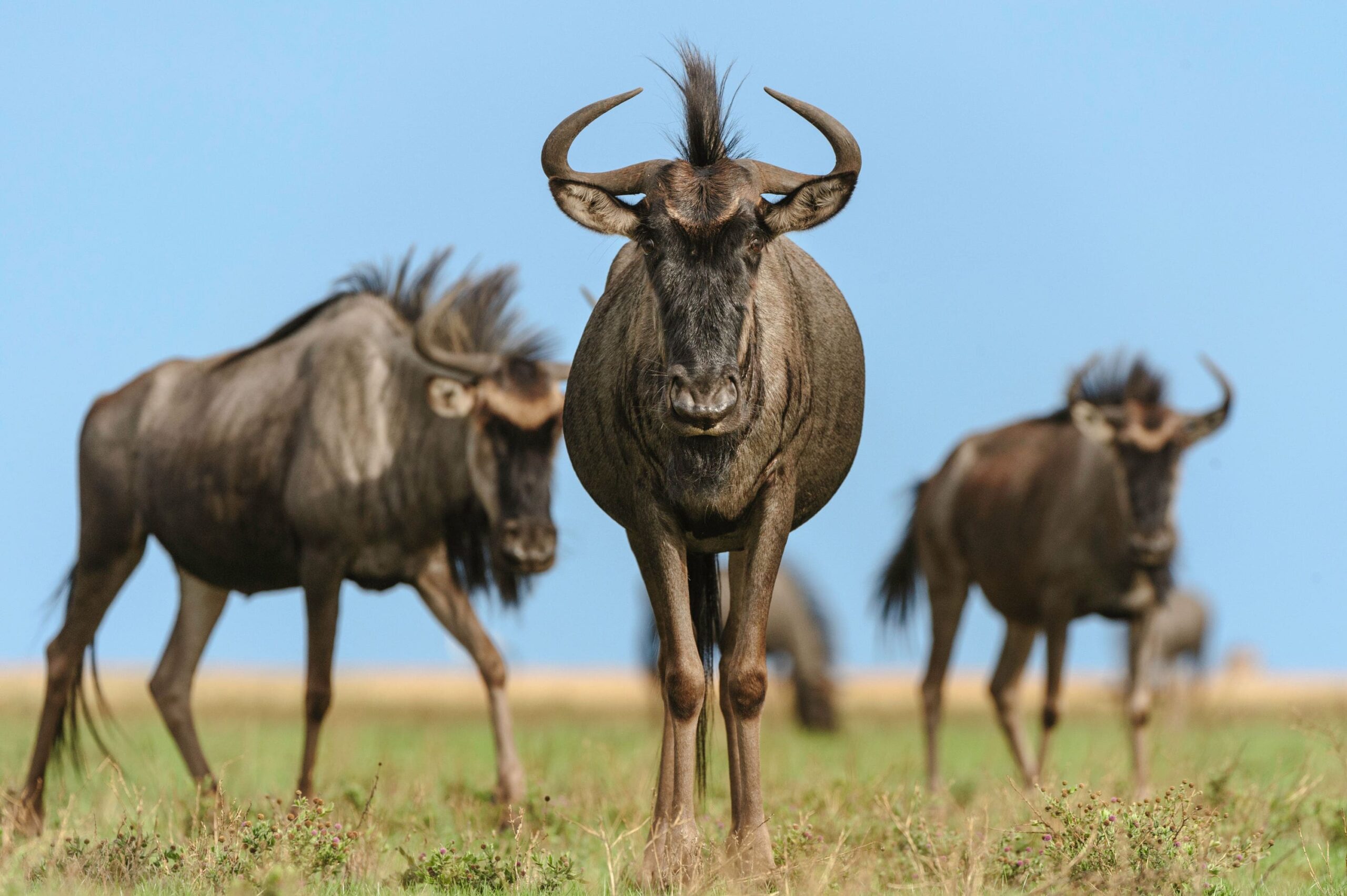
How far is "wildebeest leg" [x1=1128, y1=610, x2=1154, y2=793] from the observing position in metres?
9.64

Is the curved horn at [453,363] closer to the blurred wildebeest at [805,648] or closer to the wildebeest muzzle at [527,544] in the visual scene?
the wildebeest muzzle at [527,544]

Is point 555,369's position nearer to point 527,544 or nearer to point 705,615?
Answer: point 527,544

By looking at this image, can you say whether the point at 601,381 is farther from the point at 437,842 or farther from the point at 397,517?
the point at 397,517

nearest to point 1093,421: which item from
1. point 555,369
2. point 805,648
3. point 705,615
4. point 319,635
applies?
point 555,369

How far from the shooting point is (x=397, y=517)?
8.55 metres

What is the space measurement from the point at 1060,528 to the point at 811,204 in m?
6.43

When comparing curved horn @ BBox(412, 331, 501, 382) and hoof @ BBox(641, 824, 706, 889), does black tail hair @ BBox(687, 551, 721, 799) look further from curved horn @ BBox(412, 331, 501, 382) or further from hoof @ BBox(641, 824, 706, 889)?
curved horn @ BBox(412, 331, 501, 382)

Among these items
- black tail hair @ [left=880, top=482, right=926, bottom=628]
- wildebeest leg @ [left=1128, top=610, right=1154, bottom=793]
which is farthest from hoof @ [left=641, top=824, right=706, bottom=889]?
black tail hair @ [left=880, top=482, right=926, bottom=628]

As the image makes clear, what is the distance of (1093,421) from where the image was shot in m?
11.0

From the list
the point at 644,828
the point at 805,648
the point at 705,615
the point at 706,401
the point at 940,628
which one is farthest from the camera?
the point at 805,648

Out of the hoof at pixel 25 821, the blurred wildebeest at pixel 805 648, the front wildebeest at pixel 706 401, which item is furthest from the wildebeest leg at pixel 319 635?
the blurred wildebeest at pixel 805 648

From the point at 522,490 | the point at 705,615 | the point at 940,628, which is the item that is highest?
the point at 522,490

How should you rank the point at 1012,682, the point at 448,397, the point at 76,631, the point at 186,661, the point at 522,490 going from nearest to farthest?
1. the point at 522,490
2. the point at 76,631
3. the point at 448,397
4. the point at 186,661
5. the point at 1012,682

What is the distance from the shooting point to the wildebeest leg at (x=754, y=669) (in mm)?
4922
